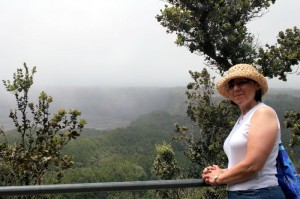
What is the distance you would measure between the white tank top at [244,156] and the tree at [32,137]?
6398 mm

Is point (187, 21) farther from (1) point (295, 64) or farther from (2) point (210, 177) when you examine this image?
(2) point (210, 177)

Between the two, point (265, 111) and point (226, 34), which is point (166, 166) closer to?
point (226, 34)

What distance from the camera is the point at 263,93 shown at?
2.65 metres

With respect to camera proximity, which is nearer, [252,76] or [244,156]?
[244,156]

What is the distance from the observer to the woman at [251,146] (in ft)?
7.52

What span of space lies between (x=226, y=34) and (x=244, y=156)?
14580mm

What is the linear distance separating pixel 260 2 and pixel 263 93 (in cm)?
1527

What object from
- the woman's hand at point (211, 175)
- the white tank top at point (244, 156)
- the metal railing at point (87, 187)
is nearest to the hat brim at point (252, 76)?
the white tank top at point (244, 156)

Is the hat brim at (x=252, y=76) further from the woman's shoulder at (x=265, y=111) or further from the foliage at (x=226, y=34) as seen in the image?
the foliage at (x=226, y=34)

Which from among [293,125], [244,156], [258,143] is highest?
[258,143]

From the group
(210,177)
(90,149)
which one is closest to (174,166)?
(210,177)

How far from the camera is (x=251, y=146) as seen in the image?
90.6 inches

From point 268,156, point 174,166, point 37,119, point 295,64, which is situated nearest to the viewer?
point 268,156

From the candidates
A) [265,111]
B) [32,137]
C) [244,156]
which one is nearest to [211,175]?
[244,156]
